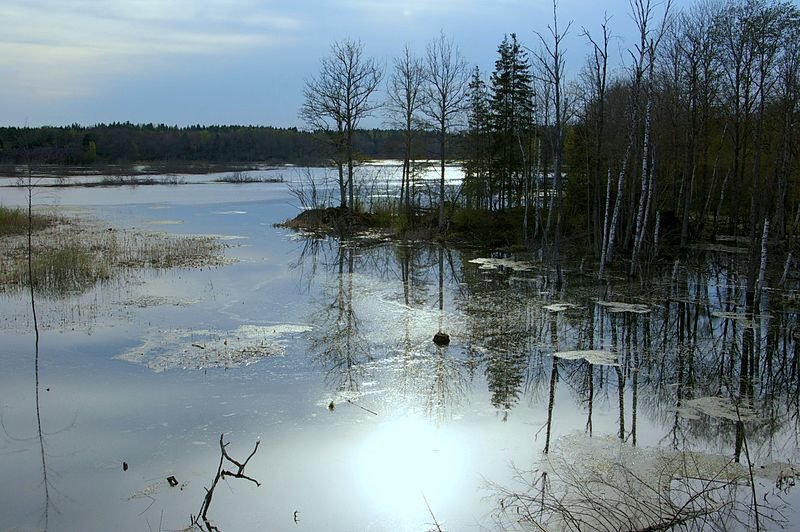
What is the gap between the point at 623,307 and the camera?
1594 centimetres

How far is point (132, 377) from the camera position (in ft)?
36.9

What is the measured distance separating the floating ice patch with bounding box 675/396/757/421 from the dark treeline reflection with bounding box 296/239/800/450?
25 mm

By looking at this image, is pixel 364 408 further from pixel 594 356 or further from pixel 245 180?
pixel 245 180

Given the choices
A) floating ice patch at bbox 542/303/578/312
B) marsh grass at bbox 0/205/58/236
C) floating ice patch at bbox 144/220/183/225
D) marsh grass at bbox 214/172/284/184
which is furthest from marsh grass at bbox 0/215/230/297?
marsh grass at bbox 214/172/284/184

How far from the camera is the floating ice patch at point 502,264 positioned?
72.9 ft

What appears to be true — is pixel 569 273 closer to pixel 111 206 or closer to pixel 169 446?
pixel 169 446

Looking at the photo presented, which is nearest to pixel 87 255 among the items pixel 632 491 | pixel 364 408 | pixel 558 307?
pixel 558 307

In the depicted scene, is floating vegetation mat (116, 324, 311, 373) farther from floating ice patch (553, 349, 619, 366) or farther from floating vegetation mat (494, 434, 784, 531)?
floating vegetation mat (494, 434, 784, 531)

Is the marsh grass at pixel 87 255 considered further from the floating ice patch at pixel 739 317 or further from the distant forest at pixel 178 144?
the distant forest at pixel 178 144

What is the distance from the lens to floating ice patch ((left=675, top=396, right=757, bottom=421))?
9.52 meters

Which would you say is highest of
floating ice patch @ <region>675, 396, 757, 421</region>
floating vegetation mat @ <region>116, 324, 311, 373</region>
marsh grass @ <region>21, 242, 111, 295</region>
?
marsh grass @ <region>21, 242, 111, 295</region>

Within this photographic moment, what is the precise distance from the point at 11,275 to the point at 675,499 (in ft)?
59.0

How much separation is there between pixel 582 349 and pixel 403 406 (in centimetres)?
421

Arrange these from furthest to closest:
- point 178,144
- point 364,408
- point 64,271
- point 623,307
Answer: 1. point 178,144
2. point 64,271
3. point 623,307
4. point 364,408
